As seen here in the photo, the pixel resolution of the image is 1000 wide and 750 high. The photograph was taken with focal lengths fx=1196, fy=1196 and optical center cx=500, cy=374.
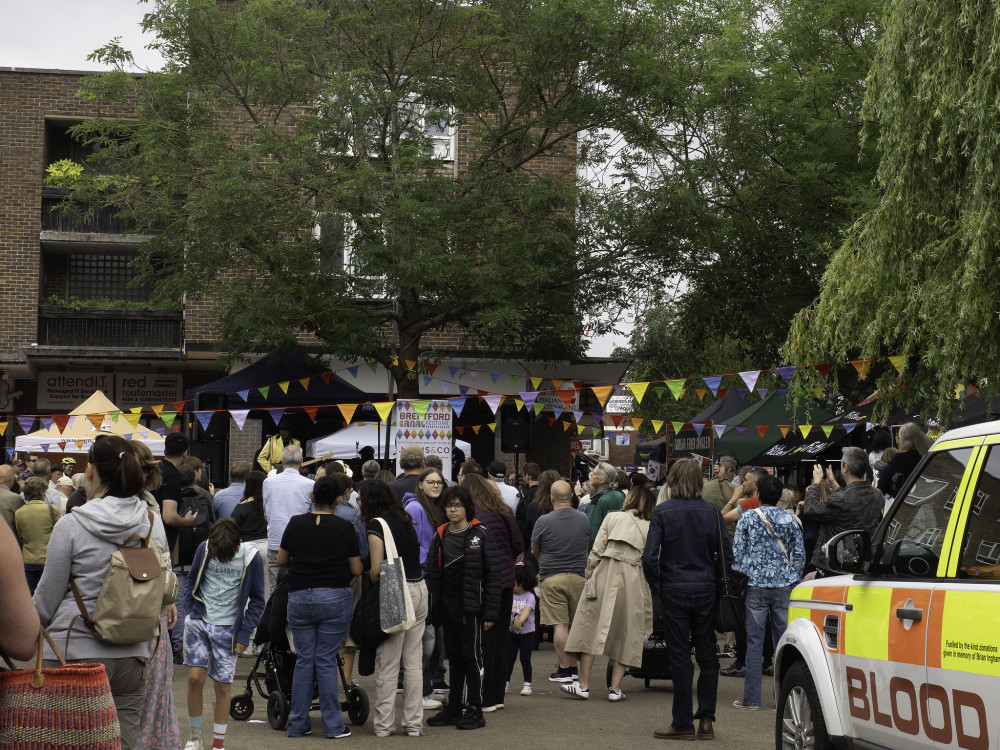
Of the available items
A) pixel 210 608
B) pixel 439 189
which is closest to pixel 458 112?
pixel 439 189

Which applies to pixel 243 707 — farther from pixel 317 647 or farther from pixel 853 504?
pixel 853 504

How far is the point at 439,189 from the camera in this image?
66.8 feet

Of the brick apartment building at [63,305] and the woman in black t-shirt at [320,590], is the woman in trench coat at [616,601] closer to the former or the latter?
the woman in black t-shirt at [320,590]

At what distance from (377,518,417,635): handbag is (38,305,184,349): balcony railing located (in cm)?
2128

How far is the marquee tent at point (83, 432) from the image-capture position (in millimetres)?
20406

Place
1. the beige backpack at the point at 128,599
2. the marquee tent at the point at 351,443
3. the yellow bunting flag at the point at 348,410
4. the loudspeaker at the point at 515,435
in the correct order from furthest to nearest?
the loudspeaker at the point at 515,435 < the marquee tent at the point at 351,443 < the yellow bunting flag at the point at 348,410 < the beige backpack at the point at 128,599

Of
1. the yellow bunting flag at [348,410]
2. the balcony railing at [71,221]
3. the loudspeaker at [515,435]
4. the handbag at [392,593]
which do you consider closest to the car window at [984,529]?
the handbag at [392,593]

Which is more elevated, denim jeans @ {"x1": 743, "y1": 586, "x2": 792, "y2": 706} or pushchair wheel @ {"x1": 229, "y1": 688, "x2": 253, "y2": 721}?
denim jeans @ {"x1": 743, "y1": 586, "x2": 792, "y2": 706}

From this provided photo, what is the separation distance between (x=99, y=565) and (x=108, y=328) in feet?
82.2

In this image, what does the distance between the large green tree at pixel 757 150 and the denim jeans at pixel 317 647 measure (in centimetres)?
1397

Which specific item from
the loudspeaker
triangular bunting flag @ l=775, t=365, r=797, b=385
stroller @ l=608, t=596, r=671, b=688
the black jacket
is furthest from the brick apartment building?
the black jacket

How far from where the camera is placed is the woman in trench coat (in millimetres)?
10641

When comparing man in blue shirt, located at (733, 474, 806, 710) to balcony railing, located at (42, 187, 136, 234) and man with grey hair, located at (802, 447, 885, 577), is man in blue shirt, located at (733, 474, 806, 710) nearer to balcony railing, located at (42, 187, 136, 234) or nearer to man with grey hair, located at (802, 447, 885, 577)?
man with grey hair, located at (802, 447, 885, 577)

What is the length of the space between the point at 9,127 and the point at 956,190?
954 inches
